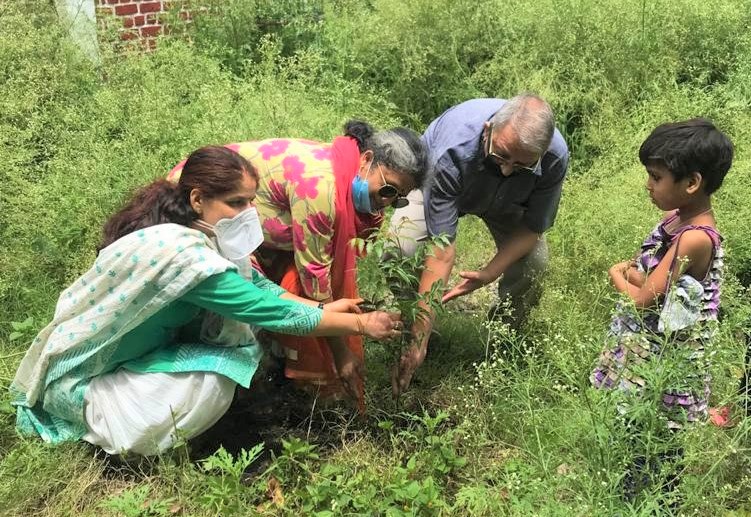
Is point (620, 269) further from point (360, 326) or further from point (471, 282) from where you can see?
point (360, 326)

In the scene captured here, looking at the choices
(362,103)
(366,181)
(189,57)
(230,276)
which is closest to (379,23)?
(362,103)

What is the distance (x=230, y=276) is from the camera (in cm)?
217

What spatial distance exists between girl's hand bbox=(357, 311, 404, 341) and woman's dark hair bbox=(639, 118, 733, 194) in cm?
104

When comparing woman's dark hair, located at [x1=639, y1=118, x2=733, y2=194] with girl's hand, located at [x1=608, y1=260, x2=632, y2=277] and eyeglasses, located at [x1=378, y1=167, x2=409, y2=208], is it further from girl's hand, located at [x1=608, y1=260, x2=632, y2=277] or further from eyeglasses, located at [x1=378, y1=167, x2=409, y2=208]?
eyeglasses, located at [x1=378, y1=167, x2=409, y2=208]

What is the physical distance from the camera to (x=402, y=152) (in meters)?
2.31

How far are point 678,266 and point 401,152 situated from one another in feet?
3.22

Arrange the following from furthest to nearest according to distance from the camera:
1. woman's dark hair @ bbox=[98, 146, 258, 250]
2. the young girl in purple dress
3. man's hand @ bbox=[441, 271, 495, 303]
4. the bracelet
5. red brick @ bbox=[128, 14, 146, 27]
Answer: red brick @ bbox=[128, 14, 146, 27]
man's hand @ bbox=[441, 271, 495, 303]
the bracelet
woman's dark hair @ bbox=[98, 146, 258, 250]
the young girl in purple dress

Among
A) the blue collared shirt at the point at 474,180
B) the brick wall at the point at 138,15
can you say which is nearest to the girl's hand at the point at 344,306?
the blue collared shirt at the point at 474,180

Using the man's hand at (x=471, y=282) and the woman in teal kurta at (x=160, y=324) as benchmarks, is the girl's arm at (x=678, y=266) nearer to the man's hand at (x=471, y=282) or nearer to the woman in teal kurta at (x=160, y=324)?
the man's hand at (x=471, y=282)

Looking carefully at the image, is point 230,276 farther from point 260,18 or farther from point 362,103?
point 260,18

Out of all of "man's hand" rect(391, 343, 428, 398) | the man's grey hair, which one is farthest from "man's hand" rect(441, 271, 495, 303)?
the man's grey hair

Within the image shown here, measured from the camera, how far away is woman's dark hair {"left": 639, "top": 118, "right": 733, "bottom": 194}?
2.12m

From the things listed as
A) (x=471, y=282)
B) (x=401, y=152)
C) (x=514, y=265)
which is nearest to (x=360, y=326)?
(x=401, y=152)

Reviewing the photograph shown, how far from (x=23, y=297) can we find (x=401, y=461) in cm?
209
